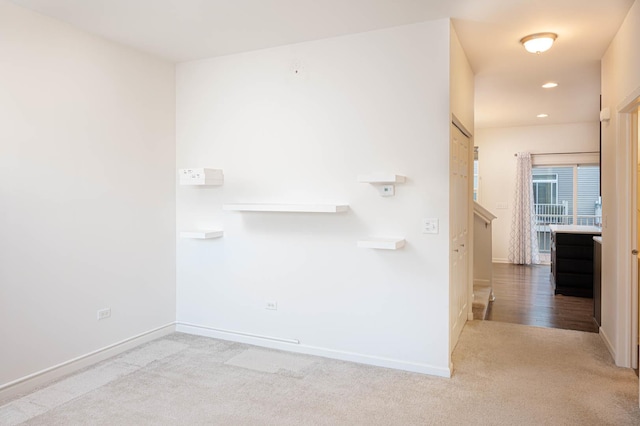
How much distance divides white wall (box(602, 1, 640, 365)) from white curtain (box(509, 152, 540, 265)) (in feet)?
15.9

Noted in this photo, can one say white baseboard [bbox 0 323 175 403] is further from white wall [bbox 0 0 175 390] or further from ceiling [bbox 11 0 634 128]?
ceiling [bbox 11 0 634 128]

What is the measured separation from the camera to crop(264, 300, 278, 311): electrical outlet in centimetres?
382

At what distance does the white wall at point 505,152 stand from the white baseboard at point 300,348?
6271 millimetres

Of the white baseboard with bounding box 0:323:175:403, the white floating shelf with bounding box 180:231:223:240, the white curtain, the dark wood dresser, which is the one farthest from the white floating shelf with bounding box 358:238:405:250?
the white curtain

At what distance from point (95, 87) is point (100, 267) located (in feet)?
4.80

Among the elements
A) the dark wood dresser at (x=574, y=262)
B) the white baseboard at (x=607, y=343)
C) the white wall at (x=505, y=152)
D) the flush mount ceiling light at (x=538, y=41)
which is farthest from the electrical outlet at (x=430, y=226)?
the white wall at (x=505, y=152)

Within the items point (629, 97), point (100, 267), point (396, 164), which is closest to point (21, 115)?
point (100, 267)

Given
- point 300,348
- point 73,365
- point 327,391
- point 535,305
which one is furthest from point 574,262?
point 73,365

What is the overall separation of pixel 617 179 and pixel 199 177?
11.3 feet

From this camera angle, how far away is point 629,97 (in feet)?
9.93

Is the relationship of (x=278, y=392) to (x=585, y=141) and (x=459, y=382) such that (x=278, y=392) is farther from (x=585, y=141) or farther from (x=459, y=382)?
(x=585, y=141)

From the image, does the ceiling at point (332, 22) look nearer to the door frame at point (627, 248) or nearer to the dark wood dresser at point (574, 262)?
the door frame at point (627, 248)

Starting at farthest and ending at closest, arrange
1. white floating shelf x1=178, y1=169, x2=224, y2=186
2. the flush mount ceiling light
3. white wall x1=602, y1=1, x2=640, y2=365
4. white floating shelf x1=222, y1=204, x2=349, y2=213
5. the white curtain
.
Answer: the white curtain, white floating shelf x1=178, y1=169, x2=224, y2=186, the flush mount ceiling light, white floating shelf x1=222, y1=204, x2=349, y2=213, white wall x1=602, y1=1, x2=640, y2=365

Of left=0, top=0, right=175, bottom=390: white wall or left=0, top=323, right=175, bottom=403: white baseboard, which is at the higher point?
left=0, top=0, right=175, bottom=390: white wall
